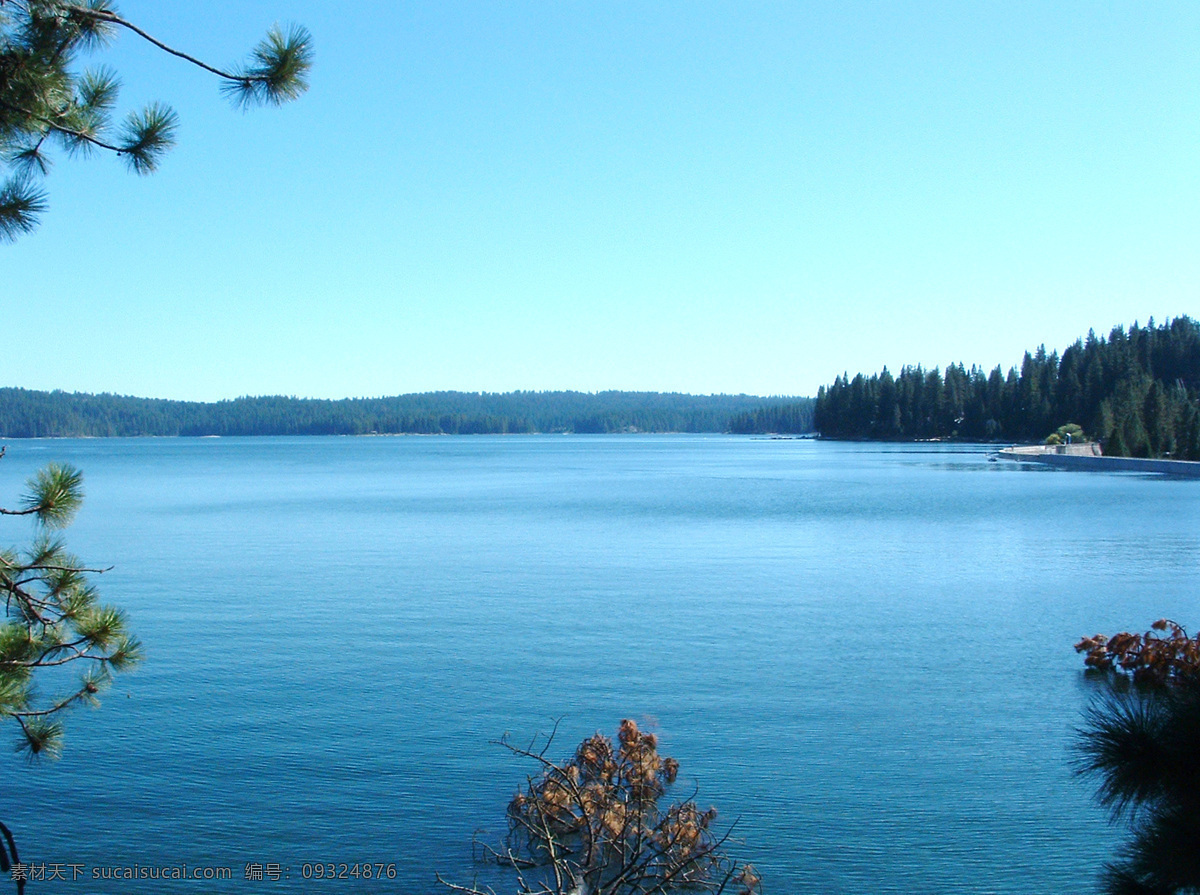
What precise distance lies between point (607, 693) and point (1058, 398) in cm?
10666

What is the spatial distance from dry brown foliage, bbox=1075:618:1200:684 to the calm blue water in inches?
19.7

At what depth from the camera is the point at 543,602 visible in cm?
1861

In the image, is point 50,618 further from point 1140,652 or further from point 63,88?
point 1140,652

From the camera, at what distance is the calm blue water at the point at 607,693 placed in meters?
8.23

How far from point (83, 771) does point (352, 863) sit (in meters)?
3.68

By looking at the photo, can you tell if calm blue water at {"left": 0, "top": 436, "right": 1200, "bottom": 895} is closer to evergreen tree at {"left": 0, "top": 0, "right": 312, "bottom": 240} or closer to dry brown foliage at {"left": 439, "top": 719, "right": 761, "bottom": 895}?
dry brown foliage at {"left": 439, "top": 719, "right": 761, "bottom": 895}

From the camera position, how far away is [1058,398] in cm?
10688

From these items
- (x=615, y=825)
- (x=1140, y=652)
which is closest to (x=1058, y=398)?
(x=1140, y=652)

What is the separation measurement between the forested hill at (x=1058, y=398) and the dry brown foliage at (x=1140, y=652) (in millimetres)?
59327

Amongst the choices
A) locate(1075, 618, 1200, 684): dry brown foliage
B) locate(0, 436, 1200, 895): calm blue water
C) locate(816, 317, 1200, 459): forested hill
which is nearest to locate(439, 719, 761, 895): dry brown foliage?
locate(0, 436, 1200, 895): calm blue water

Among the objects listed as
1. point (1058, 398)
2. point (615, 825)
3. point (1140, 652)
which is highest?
point (1058, 398)

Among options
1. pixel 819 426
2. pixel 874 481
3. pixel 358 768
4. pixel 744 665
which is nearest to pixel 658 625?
pixel 744 665

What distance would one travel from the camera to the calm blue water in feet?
27.0

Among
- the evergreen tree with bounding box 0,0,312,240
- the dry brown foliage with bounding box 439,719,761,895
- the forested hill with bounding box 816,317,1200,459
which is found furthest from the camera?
the forested hill with bounding box 816,317,1200,459
